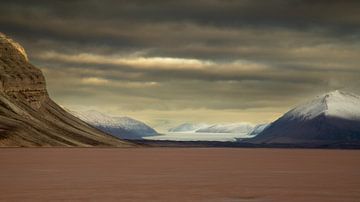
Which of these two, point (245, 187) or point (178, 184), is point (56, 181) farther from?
point (245, 187)

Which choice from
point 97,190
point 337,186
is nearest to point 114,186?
point 97,190

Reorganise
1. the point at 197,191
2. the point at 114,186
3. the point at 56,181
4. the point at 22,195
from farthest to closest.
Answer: the point at 56,181, the point at 114,186, the point at 197,191, the point at 22,195

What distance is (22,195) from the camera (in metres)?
39.8

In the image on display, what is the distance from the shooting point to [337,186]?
4844 cm

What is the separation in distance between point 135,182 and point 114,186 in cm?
468

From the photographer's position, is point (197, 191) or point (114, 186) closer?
point (197, 191)

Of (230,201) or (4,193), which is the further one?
(4,193)

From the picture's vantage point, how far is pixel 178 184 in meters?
49.5

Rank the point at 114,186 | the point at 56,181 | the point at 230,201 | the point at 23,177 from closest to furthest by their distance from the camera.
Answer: the point at 230,201, the point at 114,186, the point at 56,181, the point at 23,177

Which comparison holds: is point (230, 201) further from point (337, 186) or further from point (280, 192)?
point (337, 186)

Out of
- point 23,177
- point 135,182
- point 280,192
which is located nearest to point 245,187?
point 280,192

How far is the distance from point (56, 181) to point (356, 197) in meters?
24.5

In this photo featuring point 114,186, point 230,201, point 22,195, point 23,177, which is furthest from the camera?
point 23,177

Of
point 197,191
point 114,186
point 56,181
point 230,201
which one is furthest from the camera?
point 56,181
